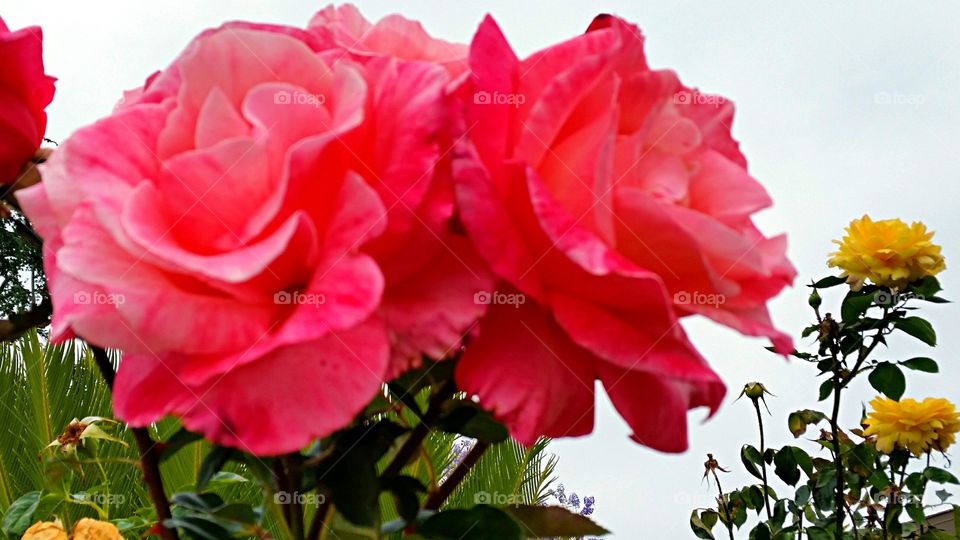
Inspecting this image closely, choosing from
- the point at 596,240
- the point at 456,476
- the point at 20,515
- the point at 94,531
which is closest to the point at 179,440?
the point at 456,476

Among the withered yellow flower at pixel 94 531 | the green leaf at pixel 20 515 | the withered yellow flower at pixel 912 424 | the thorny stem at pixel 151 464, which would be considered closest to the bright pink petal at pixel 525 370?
the thorny stem at pixel 151 464

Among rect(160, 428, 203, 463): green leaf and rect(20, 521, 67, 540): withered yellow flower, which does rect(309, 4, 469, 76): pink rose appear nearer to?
rect(160, 428, 203, 463): green leaf

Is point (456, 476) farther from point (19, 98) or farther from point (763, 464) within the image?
point (763, 464)

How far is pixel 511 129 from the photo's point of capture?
0.35 m

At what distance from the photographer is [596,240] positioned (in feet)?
1.05

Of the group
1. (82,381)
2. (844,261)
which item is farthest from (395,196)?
(82,381)

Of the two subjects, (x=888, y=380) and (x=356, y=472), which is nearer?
(x=356, y=472)

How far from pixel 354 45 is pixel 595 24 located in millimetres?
112

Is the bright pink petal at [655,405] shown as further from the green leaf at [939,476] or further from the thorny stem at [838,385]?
the green leaf at [939,476]

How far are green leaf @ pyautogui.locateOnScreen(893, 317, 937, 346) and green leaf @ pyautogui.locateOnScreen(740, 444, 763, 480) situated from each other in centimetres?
32

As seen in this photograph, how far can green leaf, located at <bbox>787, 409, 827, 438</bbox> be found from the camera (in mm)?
1481

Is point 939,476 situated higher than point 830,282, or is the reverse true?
point 830,282

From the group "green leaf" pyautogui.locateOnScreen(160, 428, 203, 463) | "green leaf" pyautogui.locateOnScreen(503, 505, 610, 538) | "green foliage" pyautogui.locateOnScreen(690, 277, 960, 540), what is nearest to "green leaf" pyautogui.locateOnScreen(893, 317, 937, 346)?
"green foliage" pyautogui.locateOnScreen(690, 277, 960, 540)

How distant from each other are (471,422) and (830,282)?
1.31m
